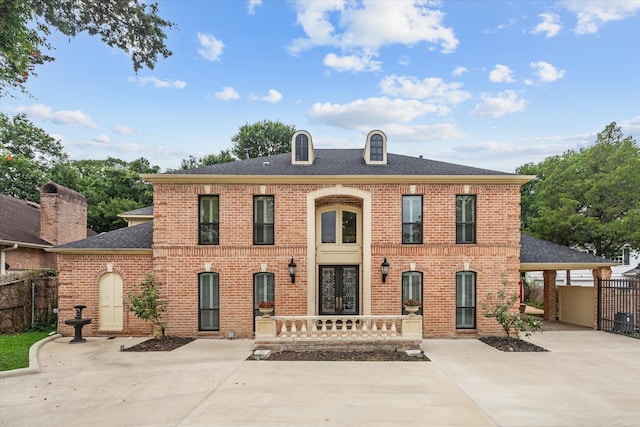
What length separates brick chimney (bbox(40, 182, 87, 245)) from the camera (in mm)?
20938

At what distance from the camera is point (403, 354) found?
1141 cm

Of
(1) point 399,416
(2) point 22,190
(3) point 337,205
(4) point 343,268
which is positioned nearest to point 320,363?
(1) point 399,416

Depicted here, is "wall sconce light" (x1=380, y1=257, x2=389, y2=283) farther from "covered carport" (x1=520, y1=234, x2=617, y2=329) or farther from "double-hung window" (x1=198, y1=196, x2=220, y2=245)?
"double-hung window" (x1=198, y1=196, x2=220, y2=245)

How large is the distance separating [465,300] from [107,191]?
3710cm

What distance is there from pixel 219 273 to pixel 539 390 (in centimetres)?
1065

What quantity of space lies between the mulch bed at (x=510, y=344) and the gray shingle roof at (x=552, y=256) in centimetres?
330

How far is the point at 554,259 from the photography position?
14930 mm

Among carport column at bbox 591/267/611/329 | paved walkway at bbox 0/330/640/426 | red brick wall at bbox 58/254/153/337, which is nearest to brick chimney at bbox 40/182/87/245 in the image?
red brick wall at bbox 58/254/153/337

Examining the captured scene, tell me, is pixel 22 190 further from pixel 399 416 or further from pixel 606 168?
pixel 606 168

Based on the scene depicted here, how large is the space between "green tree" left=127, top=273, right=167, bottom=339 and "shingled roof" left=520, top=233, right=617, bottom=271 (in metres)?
14.1

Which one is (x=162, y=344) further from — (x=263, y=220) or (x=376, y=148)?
(x=376, y=148)

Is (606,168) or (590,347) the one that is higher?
(606,168)

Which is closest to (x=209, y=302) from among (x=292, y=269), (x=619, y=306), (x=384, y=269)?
(x=292, y=269)

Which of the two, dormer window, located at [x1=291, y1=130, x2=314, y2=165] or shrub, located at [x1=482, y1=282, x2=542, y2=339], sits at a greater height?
dormer window, located at [x1=291, y1=130, x2=314, y2=165]
